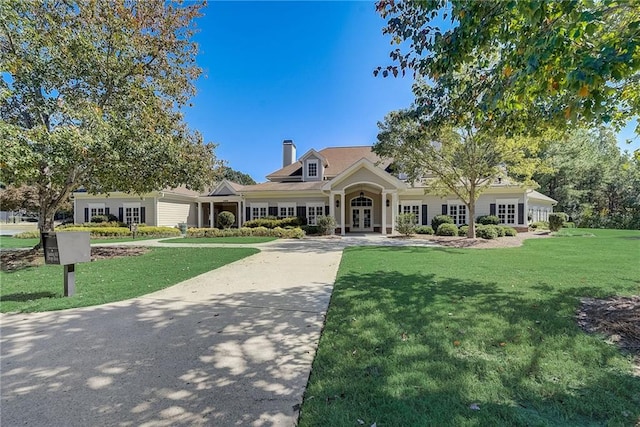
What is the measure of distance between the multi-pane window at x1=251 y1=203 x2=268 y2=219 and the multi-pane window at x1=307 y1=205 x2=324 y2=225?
3546mm

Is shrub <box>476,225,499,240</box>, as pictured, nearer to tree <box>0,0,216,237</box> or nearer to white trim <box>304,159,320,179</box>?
white trim <box>304,159,320,179</box>

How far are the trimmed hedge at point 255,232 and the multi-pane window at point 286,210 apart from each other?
3.46 meters

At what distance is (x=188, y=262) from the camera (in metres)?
10.1

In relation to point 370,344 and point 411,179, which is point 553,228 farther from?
point 370,344

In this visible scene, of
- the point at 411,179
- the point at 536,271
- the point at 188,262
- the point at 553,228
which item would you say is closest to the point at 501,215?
the point at 553,228

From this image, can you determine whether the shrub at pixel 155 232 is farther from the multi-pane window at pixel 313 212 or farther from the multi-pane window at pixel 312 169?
the multi-pane window at pixel 312 169

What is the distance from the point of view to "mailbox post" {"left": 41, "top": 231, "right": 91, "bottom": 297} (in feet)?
18.0

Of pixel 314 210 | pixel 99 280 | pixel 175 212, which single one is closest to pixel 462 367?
pixel 99 280

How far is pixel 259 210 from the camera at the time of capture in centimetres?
2523

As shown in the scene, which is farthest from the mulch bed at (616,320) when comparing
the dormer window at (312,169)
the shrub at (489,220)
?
the dormer window at (312,169)

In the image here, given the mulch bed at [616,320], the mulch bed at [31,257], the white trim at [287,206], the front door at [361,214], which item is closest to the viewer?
the mulch bed at [616,320]

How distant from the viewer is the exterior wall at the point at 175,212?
85.6 feet

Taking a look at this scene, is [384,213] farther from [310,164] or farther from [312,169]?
[310,164]

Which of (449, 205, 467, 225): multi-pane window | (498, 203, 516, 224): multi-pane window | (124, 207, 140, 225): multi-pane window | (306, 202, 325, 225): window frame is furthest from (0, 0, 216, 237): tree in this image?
(498, 203, 516, 224): multi-pane window
